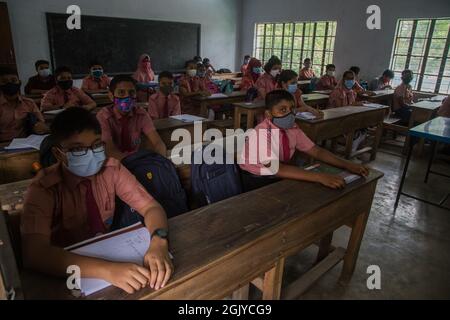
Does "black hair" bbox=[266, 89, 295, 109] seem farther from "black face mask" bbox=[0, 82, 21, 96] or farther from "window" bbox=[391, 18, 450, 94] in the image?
"window" bbox=[391, 18, 450, 94]

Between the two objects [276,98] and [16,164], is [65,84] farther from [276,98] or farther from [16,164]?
[276,98]

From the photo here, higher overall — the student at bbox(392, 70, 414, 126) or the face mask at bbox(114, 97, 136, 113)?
the face mask at bbox(114, 97, 136, 113)

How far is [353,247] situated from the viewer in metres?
1.90

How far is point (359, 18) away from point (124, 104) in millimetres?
7242

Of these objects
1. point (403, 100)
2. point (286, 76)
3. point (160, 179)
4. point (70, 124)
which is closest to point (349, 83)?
point (403, 100)

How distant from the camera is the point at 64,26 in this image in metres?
6.84

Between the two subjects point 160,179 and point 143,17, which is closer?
point 160,179

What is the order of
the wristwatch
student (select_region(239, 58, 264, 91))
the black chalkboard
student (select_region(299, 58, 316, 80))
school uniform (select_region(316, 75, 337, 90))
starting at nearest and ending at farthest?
the wristwatch, student (select_region(239, 58, 264, 91)), the black chalkboard, school uniform (select_region(316, 75, 337, 90)), student (select_region(299, 58, 316, 80))

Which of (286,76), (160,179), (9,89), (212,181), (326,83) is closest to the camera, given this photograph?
(160,179)

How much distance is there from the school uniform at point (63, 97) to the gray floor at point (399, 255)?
2978 millimetres

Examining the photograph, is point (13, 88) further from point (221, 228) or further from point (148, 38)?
point (148, 38)

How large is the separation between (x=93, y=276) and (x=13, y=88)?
8.59ft

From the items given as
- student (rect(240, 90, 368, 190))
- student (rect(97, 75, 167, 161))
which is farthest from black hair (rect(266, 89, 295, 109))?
student (rect(97, 75, 167, 161))

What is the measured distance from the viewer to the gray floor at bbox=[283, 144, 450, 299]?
1957 mm
